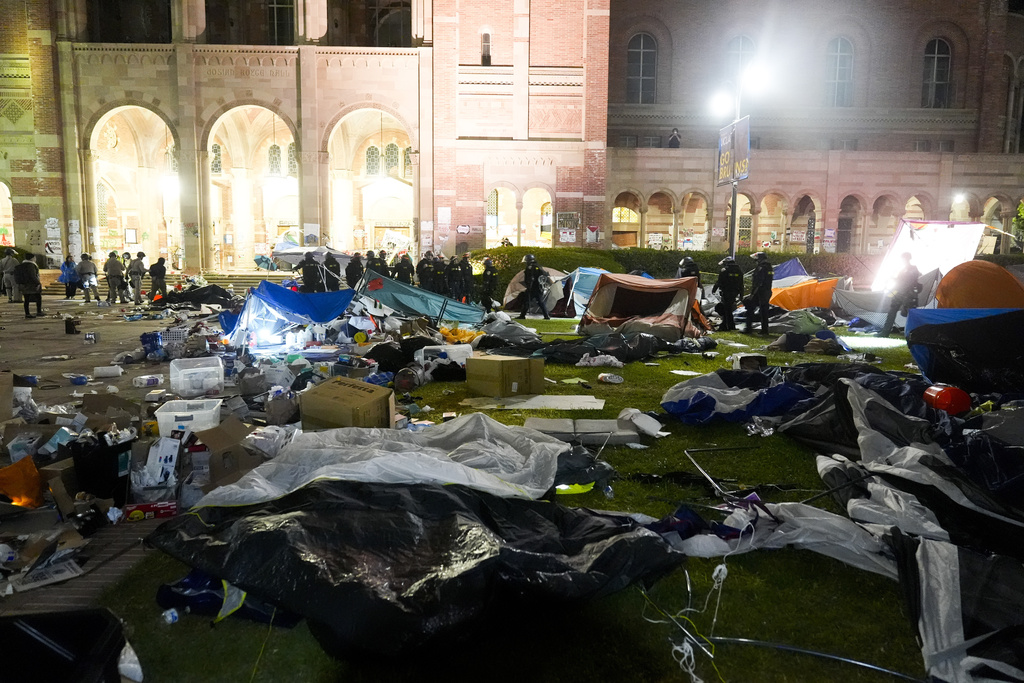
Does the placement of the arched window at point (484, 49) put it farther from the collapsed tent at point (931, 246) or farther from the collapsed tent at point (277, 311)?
the collapsed tent at point (277, 311)

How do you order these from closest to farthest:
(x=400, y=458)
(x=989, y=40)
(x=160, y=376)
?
1. (x=400, y=458)
2. (x=160, y=376)
3. (x=989, y=40)

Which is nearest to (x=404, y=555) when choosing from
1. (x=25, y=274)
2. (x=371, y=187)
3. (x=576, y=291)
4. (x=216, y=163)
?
(x=576, y=291)

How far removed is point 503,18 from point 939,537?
86.9 ft

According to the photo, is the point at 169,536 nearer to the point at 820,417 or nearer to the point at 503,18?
the point at 820,417

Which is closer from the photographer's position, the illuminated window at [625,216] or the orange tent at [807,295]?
the orange tent at [807,295]

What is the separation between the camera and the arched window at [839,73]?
111ft

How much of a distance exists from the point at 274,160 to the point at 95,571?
99.6 ft

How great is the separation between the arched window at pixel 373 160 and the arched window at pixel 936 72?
2806 cm

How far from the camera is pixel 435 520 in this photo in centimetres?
340

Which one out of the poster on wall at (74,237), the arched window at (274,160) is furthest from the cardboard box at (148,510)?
the arched window at (274,160)

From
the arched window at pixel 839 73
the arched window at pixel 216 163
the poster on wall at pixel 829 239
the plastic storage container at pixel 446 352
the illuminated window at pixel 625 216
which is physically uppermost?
the arched window at pixel 839 73

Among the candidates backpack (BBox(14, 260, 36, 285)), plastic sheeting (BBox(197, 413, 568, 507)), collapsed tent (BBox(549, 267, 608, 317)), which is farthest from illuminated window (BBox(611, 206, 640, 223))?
plastic sheeting (BBox(197, 413, 568, 507))

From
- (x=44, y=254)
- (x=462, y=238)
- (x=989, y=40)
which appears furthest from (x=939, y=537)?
(x=989, y=40)

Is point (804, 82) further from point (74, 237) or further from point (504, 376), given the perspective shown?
point (74, 237)
